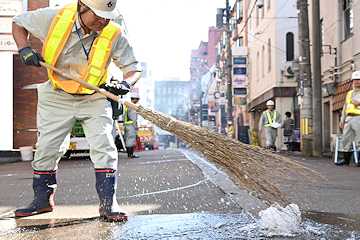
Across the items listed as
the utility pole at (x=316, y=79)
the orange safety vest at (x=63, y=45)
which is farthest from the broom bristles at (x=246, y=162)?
the utility pole at (x=316, y=79)

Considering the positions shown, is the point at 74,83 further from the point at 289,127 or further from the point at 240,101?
the point at 240,101

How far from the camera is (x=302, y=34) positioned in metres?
15.9

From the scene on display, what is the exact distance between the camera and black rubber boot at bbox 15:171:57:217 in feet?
13.4

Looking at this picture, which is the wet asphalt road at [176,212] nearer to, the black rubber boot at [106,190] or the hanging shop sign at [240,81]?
the black rubber boot at [106,190]

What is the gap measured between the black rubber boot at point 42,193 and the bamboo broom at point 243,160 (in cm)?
84

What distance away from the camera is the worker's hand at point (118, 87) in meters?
4.03

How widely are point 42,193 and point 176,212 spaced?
1.12 metres

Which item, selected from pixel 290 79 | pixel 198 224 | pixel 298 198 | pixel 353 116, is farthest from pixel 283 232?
pixel 290 79

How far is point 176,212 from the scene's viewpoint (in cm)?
409

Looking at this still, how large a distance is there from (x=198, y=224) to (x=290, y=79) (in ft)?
80.2

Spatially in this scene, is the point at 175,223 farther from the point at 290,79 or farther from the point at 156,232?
the point at 290,79

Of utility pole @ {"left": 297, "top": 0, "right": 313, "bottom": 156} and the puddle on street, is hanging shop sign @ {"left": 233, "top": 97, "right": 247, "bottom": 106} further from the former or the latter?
the puddle on street

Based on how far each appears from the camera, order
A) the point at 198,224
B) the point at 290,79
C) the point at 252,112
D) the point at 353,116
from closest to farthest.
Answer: the point at 198,224, the point at 353,116, the point at 290,79, the point at 252,112

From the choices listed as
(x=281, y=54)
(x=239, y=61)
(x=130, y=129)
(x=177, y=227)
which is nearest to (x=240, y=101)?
(x=239, y=61)
